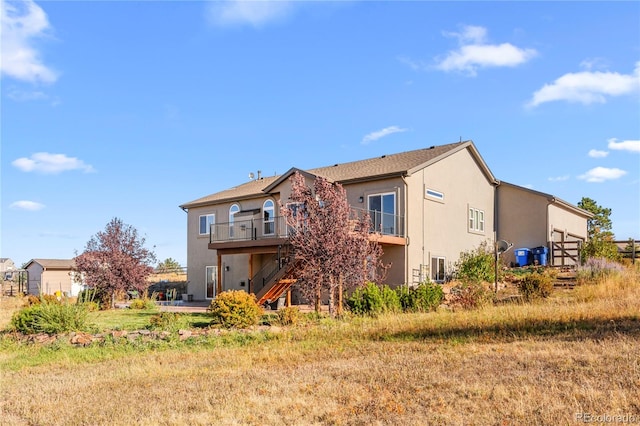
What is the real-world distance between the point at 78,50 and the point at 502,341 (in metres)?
12.1

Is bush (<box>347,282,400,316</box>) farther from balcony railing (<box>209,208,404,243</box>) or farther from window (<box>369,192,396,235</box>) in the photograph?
window (<box>369,192,396,235</box>)

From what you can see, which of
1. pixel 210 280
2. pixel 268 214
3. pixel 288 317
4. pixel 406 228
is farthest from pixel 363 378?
pixel 210 280

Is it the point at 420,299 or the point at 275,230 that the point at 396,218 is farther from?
the point at 420,299

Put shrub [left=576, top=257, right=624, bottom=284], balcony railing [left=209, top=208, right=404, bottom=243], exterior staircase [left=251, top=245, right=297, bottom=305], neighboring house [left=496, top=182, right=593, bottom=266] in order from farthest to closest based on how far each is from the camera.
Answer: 1. neighboring house [left=496, top=182, right=593, bottom=266]
2. balcony railing [left=209, top=208, right=404, bottom=243]
3. exterior staircase [left=251, top=245, right=297, bottom=305]
4. shrub [left=576, top=257, right=624, bottom=284]

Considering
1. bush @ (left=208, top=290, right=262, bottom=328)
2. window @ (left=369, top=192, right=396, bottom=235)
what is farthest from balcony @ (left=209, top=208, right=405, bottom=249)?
bush @ (left=208, top=290, right=262, bottom=328)

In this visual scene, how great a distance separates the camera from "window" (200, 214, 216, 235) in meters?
29.8

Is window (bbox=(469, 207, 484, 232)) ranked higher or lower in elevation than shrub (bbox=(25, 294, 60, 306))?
higher

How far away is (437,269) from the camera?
23.9m

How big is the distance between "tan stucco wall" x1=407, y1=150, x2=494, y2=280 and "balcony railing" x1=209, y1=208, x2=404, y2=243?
669 mm

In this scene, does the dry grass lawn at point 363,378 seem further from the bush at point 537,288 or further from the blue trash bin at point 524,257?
the blue trash bin at point 524,257

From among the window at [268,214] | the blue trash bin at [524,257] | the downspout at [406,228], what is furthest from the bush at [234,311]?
the blue trash bin at [524,257]

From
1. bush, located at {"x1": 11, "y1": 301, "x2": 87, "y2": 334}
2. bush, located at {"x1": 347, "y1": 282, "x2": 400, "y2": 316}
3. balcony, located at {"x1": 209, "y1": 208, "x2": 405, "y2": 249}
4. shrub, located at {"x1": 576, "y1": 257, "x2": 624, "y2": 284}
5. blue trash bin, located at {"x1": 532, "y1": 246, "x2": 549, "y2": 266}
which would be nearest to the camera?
bush, located at {"x1": 11, "y1": 301, "x2": 87, "y2": 334}

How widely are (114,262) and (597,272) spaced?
63.0 feet

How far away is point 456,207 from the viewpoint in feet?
83.7
